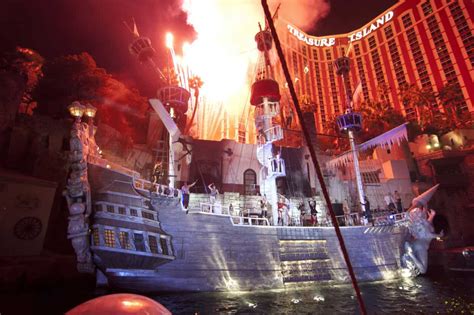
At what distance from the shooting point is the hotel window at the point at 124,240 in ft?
35.2

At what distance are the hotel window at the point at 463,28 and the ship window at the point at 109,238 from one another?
67878 millimetres

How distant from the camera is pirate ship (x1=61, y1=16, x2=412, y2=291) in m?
10.7

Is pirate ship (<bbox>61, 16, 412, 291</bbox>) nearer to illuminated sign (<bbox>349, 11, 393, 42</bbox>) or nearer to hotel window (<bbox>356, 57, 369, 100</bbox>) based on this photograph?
hotel window (<bbox>356, 57, 369, 100</bbox>)

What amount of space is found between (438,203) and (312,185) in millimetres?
12860

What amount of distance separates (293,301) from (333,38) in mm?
83979

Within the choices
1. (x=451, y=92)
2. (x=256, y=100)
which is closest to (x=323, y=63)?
(x=451, y=92)

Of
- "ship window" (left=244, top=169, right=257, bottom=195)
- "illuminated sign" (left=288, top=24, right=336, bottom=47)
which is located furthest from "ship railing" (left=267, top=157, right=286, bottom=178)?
"illuminated sign" (left=288, top=24, right=336, bottom=47)

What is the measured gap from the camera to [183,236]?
12461 mm

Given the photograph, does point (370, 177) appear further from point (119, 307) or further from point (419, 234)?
point (119, 307)

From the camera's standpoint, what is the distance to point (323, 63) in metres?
78.9

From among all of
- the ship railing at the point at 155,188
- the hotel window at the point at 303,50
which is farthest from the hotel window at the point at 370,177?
the hotel window at the point at 303,50

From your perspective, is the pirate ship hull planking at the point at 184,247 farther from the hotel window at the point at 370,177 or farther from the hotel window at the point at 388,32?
the hotel window at the point at 388,32

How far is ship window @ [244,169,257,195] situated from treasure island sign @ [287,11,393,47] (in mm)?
61568

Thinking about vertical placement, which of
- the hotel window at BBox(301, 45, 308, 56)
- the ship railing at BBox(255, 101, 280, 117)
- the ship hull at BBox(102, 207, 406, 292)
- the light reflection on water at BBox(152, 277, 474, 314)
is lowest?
the light reflection on water at BBox(152, 277, 474, 314)
